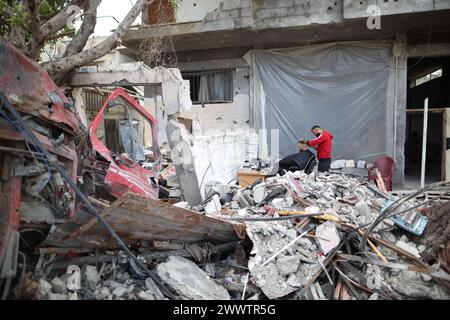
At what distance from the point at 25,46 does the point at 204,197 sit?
400 centimetres

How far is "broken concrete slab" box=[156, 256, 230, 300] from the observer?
291 cm

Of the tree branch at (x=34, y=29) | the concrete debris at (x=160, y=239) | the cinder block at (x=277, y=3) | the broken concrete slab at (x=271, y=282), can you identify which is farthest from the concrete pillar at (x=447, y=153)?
the tree branch at (x=34, y=29)

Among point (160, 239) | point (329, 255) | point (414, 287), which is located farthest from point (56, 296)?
point (414, 287)

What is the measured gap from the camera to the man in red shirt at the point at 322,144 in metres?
7.61

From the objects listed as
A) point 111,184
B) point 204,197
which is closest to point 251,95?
point 204,197

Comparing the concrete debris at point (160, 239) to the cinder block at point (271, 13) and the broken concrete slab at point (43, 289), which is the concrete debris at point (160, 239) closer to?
the broken concrete slab at point (43, 289)

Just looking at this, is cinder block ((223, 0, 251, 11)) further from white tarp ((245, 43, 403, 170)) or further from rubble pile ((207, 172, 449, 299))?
rubble pile ((207, 172, 449, 299))

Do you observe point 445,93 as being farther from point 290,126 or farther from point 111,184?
point 111,184

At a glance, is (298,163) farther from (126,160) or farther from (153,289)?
(153,289)

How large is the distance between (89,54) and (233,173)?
4.11 m

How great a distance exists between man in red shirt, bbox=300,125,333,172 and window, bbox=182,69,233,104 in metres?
3.15

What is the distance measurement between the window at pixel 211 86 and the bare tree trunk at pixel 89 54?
3623 millimetres

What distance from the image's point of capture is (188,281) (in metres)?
3.02

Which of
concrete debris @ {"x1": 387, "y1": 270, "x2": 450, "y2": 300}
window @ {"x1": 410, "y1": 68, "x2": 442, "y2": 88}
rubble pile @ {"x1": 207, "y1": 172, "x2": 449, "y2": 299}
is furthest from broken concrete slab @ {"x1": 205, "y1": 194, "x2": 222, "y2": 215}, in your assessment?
window @ {"x1": 410, "y1": 68, "x2": 442, "y2": 88}
